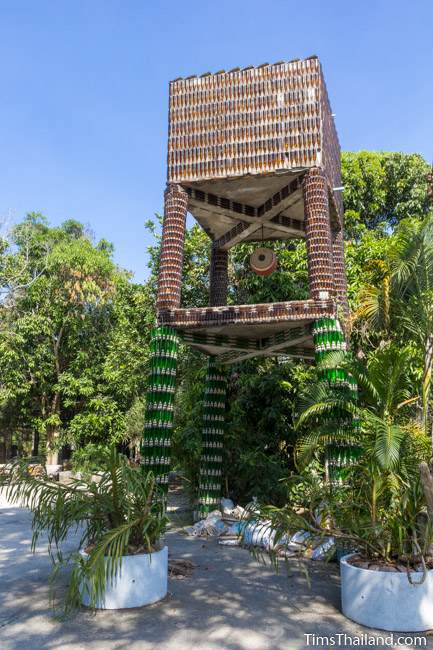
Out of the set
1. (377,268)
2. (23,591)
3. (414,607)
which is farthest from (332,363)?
(377,268)

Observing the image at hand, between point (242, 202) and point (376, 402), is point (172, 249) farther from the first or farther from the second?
point (376, 402)

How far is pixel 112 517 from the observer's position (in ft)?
19.7

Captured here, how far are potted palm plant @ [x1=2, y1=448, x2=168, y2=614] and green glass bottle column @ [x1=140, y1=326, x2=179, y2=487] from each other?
3.70 meters

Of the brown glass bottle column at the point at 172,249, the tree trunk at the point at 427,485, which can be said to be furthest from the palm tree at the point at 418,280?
the brown glass bottle column at the point at 172,249

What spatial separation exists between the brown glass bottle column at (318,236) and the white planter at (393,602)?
5357 millimetres

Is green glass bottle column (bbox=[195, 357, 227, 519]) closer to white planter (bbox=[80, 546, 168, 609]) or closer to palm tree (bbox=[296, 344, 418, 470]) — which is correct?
palm tree (bbox=[296, 344, 418, 470])

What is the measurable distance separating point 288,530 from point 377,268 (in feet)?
36.4

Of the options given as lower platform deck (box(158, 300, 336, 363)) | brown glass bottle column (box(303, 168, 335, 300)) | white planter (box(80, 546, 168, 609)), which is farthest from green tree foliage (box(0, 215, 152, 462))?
white planter (box(80, 546, 168, 609))

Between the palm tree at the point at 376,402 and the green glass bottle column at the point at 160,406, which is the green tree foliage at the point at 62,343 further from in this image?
the palm tree at the point at 376,402

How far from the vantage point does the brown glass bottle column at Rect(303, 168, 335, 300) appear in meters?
9.64

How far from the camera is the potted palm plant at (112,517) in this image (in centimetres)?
570

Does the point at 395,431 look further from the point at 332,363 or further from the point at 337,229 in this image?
the point at 337,229

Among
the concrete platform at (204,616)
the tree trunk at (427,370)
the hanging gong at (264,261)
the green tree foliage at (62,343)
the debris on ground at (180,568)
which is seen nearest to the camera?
the concrete platform at (204,616)

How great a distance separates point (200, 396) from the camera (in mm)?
15203
